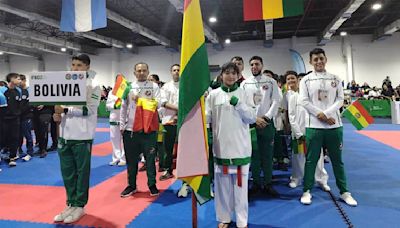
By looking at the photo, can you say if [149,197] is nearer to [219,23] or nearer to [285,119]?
[285,119]

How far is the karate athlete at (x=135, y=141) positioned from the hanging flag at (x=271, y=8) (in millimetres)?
1589

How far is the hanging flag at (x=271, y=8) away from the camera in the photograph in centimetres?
352

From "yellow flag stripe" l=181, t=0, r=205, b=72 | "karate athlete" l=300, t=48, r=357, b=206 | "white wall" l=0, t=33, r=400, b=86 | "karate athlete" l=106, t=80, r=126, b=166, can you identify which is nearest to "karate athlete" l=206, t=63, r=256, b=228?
"yellow flag stripe" l=181, t=0, r=205, b=72

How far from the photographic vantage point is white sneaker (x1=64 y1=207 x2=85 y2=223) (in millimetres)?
2755

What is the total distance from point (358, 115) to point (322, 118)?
124cm

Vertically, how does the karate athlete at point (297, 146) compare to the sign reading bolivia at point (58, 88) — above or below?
below

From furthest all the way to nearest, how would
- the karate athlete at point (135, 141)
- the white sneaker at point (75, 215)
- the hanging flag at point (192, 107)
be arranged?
1. the karate athlete at point (135, 141)
2. the white sneaker at point (75, 215)
3. the hanging flag at point (192, 107)

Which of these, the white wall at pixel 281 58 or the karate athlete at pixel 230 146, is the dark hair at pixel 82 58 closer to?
the karate athlete at pixel 230 146

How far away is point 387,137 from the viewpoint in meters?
7.48

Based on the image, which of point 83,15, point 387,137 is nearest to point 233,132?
point 83,15

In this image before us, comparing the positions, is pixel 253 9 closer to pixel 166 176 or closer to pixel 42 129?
pixel 166 176

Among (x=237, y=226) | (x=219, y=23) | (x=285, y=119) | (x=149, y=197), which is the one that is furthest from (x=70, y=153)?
(x=219, y=23)

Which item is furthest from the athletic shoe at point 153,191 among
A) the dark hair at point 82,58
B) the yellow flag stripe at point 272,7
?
the yellow flag stripe at point 272,7

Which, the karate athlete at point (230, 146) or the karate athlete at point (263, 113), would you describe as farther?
the karate athlete at point (263, 113)
